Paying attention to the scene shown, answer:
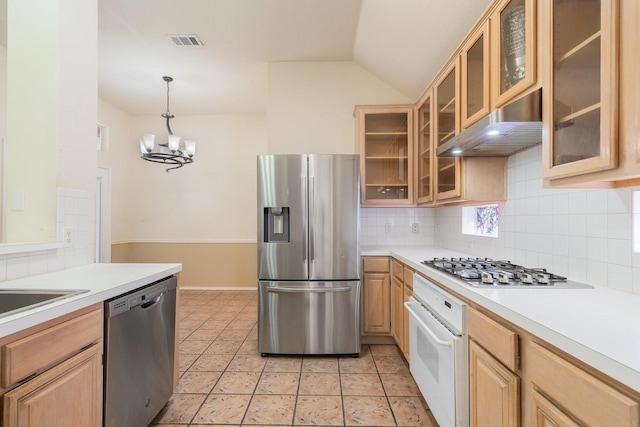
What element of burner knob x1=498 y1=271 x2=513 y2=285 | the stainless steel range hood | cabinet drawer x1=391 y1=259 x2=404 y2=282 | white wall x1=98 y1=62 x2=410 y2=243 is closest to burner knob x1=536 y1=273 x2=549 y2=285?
burner knob x1=498 y1=271 x2=513 y2=285

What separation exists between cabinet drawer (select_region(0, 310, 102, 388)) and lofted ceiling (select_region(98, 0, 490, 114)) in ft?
8.22

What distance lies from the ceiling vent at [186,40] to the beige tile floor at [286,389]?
2971 mm

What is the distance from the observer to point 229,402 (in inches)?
76.2

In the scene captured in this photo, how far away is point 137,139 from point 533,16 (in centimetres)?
540

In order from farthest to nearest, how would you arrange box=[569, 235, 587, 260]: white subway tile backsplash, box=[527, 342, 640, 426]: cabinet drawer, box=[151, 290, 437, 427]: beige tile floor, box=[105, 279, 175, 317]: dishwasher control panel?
box=[151, 290, 437, 427]: beige tile floor < box=[569, 235, 587, 260]: white subway tile backsplash < box=[105, 279, 175, 317]: dishwasher control panel < box=[527, 342, 640, 426]: cabinet drawer

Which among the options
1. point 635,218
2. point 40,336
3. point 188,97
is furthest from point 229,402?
point 188,97

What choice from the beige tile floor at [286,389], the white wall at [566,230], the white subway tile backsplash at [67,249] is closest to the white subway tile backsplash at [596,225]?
the white wall at [566,230]

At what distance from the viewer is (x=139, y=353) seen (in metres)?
1.48

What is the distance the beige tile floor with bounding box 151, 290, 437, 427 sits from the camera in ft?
5.81

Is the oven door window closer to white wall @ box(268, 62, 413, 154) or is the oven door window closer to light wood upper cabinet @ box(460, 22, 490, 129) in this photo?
light wood upper cabinet @ box(460, 22, 490, 129)

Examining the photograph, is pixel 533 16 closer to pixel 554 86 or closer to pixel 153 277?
pixel 554 86

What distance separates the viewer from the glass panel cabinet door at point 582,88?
0.92 meters

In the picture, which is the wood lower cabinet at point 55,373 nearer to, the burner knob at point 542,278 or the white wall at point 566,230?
the burner knob at point 542,278

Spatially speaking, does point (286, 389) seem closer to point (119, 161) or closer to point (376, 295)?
point (376, 295)
